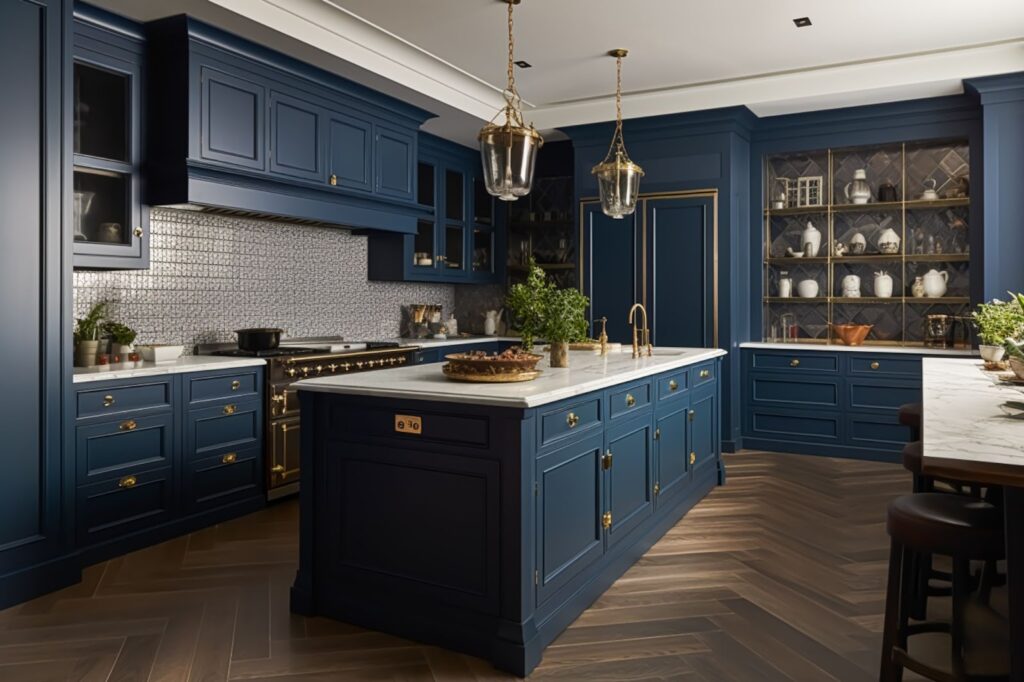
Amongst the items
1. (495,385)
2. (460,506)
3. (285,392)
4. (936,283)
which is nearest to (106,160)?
(285,392)

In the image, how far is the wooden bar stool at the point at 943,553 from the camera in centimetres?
222

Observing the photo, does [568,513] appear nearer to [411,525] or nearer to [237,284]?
[411,525]

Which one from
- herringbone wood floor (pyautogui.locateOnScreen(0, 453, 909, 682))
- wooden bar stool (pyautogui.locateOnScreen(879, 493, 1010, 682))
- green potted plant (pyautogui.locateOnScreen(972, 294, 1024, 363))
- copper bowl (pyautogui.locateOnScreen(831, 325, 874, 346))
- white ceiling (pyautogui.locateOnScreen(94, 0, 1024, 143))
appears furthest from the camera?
copper bowl (pyautogui.locateOnScreen(831, 325, 874, 346))

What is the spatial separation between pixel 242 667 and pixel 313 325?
361 cm

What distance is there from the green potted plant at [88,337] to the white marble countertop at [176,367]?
4.7 inches

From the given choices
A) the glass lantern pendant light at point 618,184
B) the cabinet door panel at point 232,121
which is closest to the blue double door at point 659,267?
the glass lantern pendant light at point 618,184

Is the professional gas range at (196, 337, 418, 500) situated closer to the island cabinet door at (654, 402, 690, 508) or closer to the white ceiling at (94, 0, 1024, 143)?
the white ceiling at (94, 0, 1024, 143)

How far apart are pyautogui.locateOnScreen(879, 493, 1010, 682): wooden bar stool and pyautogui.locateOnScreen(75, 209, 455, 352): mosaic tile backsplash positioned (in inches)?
161

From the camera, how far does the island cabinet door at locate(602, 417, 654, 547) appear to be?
11.1 feet

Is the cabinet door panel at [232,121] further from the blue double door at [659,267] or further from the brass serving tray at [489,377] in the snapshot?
the blue double door at [659,267]

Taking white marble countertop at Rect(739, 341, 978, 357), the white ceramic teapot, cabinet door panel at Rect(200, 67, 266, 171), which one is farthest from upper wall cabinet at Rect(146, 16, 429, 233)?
the white ceramic teapot

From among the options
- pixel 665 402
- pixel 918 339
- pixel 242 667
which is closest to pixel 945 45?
pixel 918 339

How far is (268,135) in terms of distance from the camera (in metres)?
4.76

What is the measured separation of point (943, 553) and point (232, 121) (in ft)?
13.5
